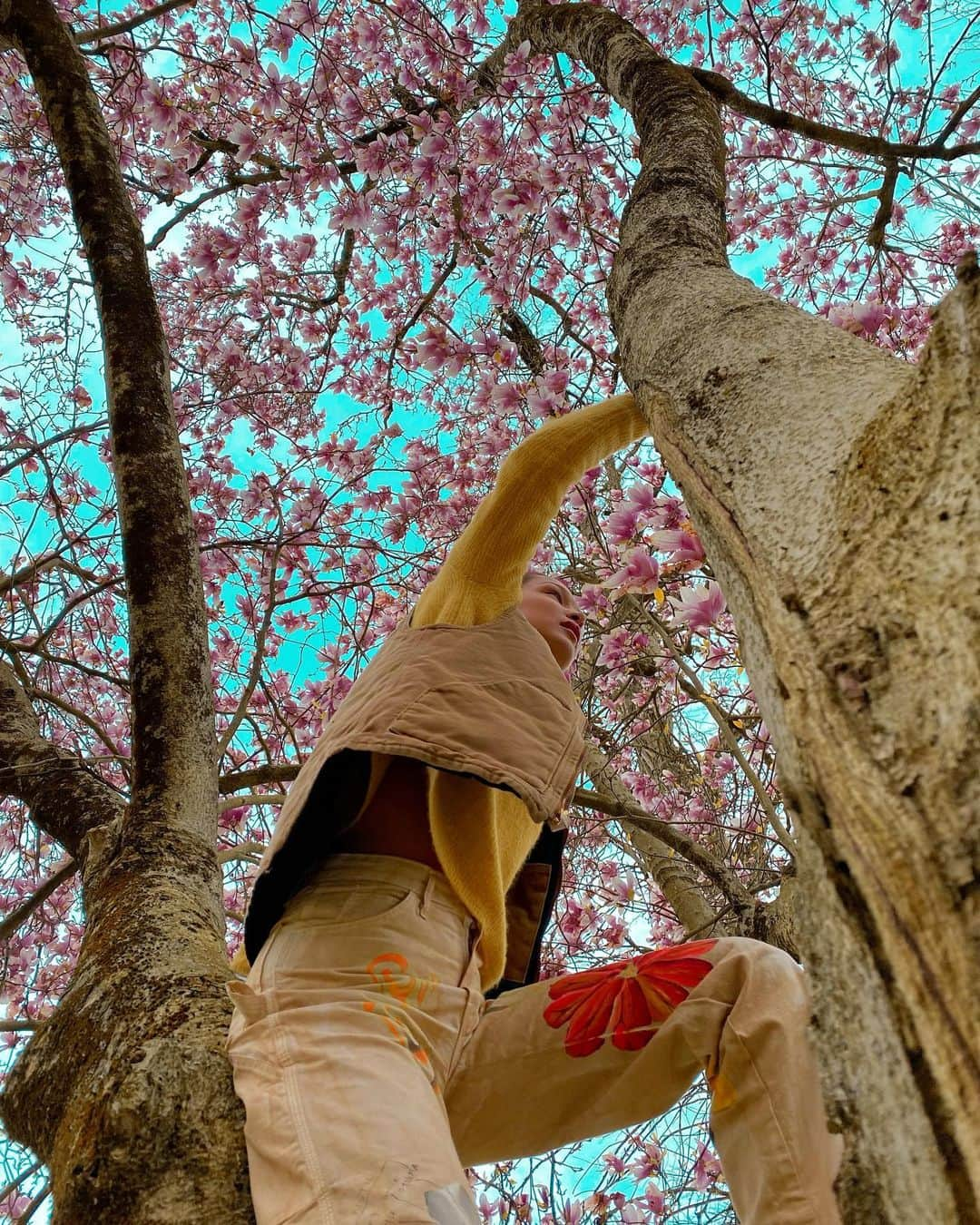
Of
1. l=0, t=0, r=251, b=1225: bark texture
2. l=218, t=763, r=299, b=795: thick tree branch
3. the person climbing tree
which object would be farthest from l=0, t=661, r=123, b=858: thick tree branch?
the person climbing tree

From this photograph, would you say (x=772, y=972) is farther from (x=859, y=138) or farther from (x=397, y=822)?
(x=859, y=138)

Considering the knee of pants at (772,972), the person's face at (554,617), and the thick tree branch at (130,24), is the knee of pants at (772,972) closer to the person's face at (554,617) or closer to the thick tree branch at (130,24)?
the person's face at (554,617)

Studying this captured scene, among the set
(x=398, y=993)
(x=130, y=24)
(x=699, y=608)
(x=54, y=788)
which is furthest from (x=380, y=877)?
(x=130, y=24)

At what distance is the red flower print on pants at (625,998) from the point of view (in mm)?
1258

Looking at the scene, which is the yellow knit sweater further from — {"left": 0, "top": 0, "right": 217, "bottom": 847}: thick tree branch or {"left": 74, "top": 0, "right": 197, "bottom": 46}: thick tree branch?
{"left": 74, "top": 0, "right": 197, "bottom": 46}: thick tree branch

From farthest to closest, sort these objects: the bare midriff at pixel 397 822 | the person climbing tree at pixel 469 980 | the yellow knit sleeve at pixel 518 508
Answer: the yellow knit sleeve at pixel 518 508 → the bare midriff at pixel 397 822 → the person climbing tree at pixel 469 980

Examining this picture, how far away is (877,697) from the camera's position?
362 mm

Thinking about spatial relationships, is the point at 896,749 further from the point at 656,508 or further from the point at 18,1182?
the point at 18,1182

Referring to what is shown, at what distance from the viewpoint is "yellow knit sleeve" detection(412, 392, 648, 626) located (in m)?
1.52

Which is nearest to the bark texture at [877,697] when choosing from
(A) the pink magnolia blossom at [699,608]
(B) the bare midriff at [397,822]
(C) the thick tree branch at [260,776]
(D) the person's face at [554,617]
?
(B) the bare midriff at [397,822]

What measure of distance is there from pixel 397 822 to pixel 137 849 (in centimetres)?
47

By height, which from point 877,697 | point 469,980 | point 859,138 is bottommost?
point 877,697

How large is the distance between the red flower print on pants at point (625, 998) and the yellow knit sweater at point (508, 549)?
163 mm

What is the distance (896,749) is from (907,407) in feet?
0.77
